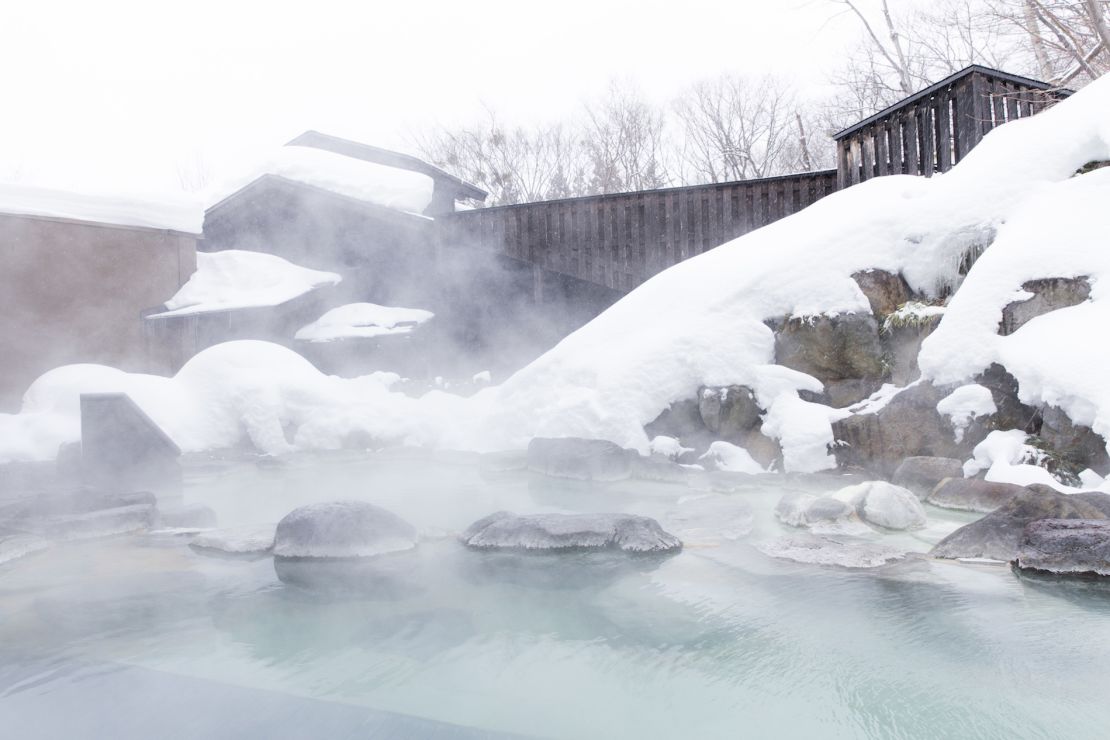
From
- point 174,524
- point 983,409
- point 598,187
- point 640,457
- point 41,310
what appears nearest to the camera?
point 174,524

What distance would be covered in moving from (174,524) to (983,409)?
5.16 meters

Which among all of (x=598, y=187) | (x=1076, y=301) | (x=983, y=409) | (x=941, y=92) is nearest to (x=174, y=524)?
(x=983, y=409)

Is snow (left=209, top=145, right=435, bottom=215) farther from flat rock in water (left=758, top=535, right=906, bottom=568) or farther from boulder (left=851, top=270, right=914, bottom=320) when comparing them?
flat rock in water (left=758, top=535, right=906, bottom=568)

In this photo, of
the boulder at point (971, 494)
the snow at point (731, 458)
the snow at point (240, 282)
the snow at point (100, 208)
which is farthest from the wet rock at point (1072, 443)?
the snow at point (100, 208)

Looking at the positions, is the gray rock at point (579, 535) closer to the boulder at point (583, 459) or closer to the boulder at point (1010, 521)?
the boulder at point (1010, 521)

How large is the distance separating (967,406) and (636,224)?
561 cm

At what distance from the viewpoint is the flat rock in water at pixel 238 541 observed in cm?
381

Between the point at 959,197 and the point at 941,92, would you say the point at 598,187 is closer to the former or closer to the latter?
the point at 941,92

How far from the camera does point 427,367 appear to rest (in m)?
10.8

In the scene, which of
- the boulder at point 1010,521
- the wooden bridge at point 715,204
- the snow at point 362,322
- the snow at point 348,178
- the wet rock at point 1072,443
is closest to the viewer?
the boulder at point 1010,521

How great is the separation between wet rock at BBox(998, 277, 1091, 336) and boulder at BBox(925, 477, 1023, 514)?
1345 millimetres

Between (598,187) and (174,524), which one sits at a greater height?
(598,187)

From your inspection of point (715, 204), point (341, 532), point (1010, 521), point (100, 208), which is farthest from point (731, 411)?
point (100, 208)

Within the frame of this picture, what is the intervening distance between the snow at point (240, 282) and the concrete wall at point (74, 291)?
0.35 metres
